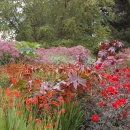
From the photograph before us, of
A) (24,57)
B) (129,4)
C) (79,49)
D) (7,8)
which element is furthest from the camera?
(129,4)

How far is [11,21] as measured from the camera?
1578 centimetres

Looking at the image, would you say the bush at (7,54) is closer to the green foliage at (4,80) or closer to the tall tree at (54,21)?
the green foliage at (4,80)

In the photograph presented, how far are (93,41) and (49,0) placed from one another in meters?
2.59

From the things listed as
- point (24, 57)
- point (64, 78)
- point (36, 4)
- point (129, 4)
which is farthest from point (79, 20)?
point (64, 78)

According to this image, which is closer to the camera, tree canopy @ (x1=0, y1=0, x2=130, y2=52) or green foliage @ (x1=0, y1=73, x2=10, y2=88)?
green foliage @ (x1=0, y1=73, x2=10, y2=88)

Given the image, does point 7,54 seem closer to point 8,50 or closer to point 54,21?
point 8,50

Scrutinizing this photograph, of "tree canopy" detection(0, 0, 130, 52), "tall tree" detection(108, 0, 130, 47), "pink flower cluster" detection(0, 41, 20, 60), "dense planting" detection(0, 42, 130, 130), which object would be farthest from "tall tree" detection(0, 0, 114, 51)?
"dense planting" detection(0, 42, 130, 130)

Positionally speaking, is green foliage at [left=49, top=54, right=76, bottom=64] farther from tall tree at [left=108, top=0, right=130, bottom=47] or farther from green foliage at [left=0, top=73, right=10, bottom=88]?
tall tree at [left=108, top=0, right=130, bottom=47]

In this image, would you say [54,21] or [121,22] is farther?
[121,22]

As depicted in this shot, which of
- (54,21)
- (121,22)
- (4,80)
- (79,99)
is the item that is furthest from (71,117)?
(121,22)

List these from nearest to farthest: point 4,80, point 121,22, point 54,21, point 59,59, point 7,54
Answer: point 4,80 → point 7,54 → point 59,59 → point 54,21 → point 121,22

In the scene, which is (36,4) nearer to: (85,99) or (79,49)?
(79,49)

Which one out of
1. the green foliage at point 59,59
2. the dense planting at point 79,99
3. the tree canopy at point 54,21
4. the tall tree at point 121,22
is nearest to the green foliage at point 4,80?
the dense planting at point 79,99

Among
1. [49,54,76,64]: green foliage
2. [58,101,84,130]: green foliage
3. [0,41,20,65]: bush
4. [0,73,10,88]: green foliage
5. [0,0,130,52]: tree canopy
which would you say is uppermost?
[0,0,130,52]: tree canopy
